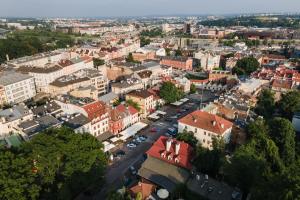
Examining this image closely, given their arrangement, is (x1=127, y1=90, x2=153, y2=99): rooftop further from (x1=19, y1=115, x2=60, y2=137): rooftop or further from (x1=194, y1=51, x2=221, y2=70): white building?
(x1=194, y1=51, x2=221, y2=70): white building

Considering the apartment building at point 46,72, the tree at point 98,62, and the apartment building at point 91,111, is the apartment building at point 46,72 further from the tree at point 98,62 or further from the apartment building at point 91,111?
the apartment building at point 91,111

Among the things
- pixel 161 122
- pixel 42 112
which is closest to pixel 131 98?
pixel 161 122

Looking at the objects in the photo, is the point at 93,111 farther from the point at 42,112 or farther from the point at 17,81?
the point at 17,81

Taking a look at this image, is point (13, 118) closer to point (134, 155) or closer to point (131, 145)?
point (131, 145)

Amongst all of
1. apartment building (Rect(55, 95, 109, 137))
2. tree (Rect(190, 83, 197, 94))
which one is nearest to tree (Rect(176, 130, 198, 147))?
apartment building (Rect(55, 95, 109, 137))

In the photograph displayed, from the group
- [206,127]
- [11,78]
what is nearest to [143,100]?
[206,127]

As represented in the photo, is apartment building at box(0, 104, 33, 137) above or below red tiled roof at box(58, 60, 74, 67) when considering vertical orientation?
below

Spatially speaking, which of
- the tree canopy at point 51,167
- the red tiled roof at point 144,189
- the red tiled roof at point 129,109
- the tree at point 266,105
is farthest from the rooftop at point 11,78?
the tree at point 266,105
